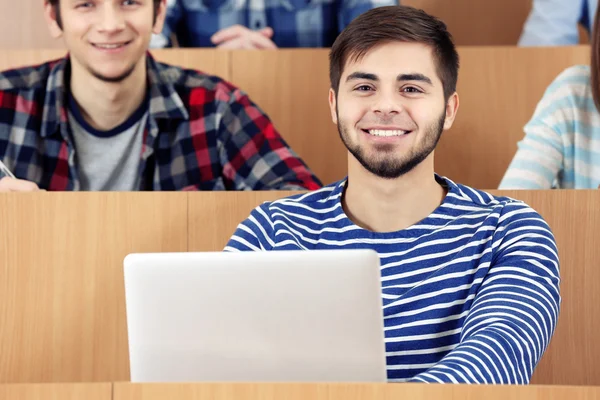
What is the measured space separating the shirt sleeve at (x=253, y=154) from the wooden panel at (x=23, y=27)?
1.04 m

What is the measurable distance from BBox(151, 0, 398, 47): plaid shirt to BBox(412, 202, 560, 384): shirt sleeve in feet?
3.07

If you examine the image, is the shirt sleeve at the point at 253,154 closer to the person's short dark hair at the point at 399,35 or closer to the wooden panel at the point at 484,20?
the person's short dark hair at the point at 399,35

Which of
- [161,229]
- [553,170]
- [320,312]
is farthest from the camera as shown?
[553,170]

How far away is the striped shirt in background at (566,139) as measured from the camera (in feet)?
4.72

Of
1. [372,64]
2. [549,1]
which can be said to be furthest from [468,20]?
[372,64]

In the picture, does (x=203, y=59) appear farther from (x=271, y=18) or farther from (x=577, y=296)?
(x=577, y=296)

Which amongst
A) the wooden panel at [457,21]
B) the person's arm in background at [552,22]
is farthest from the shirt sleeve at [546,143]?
the wooden panel at [457,21]

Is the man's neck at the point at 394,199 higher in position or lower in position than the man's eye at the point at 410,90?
lower

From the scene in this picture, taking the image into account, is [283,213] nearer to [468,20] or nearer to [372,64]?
[372,64]

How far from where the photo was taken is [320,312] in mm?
734

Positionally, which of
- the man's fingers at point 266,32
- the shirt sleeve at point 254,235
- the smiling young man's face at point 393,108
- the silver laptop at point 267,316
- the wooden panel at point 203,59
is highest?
the man's fingers at point 266,32

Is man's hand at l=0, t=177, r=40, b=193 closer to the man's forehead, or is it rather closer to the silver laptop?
the man's forehead

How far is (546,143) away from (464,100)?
25cm

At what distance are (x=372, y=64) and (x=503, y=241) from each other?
226 mm
